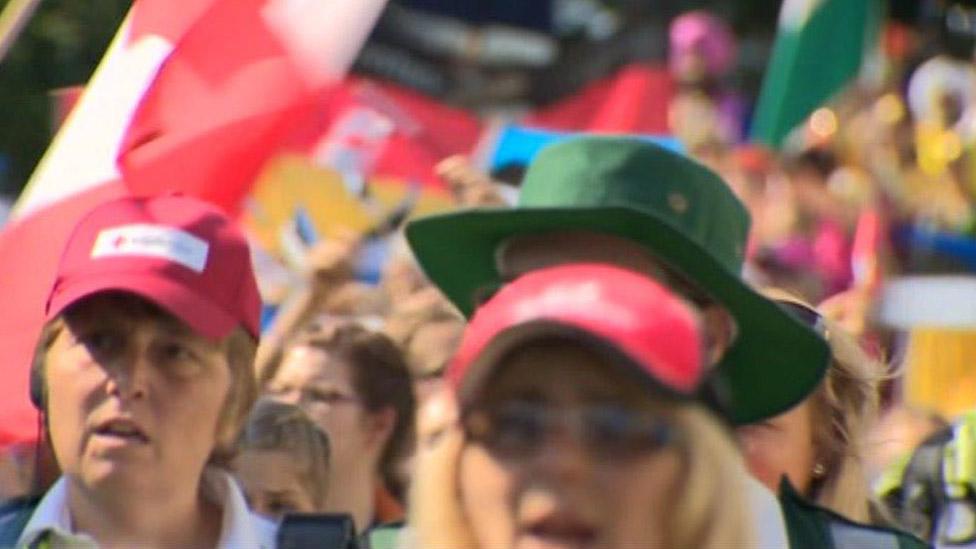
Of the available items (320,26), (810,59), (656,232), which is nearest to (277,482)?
(320,26)

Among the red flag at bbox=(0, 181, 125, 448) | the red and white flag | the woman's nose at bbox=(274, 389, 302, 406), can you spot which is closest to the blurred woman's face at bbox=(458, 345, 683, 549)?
the red flag at bbox=(0, 181, 125, 448)

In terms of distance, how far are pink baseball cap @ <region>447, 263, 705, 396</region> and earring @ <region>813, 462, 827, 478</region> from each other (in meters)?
1.60

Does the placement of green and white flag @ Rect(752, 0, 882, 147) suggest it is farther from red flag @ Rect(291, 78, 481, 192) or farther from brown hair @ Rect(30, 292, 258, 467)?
brown hair @ Rect(30, 292, 258, 467)

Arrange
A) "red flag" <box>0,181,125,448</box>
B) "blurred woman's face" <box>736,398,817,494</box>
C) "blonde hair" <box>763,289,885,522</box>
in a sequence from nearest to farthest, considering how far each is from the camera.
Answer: "blurred woman's face" <box>736,398,817,494</box> → "blonde hair" <box>763,289,885,522</box> → "red flag" <box>0,181,125,448</box>

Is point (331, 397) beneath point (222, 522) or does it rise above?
beneath

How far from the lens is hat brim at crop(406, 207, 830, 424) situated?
329 cm

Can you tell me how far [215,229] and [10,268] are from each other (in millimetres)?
1319

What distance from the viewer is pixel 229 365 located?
412 cm

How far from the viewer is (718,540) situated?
2.90 meters

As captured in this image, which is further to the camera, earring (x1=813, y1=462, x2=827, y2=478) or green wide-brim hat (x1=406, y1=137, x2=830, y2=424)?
earring (x1=813, y1=462, x2=827, y2=478)

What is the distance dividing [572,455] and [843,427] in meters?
1.73

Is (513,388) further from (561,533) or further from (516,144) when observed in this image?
(516,144)

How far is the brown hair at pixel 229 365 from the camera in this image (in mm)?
4012

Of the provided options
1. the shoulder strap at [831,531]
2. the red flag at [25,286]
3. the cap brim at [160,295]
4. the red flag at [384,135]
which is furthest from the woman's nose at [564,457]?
the red flag at [384,135]
